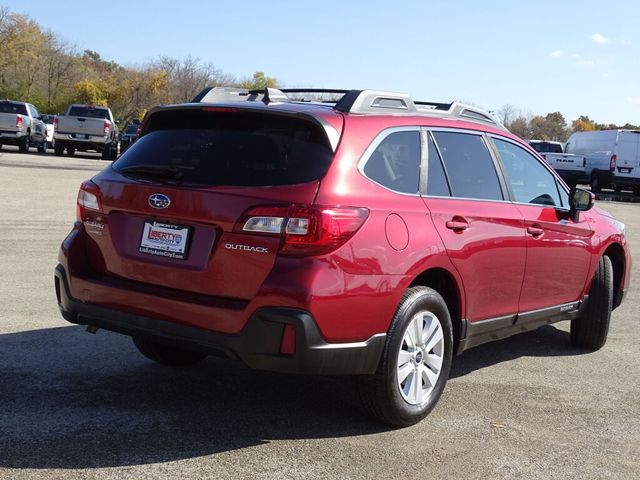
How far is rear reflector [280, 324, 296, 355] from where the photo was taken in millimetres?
3977

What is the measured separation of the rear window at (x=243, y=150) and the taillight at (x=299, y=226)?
0.18m

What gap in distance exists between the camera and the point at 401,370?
14.8 ft

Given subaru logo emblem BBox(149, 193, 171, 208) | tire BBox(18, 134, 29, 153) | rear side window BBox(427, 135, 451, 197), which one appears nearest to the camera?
subaru logo emblem BBox(149, 193, 171, 208)

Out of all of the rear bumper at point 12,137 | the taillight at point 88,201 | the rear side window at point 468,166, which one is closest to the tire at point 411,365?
the rear side window at point 468,166

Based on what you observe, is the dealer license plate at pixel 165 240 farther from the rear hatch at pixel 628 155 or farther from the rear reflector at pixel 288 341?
the rear hatch at pixel 628 155

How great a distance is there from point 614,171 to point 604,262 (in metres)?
27.5

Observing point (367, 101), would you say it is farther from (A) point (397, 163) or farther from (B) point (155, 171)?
(B) point (155, 171)

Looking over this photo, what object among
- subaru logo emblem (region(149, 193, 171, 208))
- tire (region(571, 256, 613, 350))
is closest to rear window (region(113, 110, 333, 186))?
subaru logo emblem (region(149, 193, 171, 208))

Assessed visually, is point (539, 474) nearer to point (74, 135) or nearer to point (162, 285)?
point (162, 285)

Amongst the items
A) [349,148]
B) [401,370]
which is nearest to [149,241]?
[349,148]

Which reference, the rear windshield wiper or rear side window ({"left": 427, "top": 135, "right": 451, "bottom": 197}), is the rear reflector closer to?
the rear windshield wiper

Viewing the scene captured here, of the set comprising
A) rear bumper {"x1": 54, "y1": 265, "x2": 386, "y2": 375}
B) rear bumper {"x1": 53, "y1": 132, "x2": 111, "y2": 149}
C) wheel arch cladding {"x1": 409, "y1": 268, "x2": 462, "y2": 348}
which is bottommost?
rear bumper {"x1": 53, "y1": 132, "x2": 111, "y2": 149}

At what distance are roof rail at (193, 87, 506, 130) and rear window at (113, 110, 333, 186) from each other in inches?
13.6

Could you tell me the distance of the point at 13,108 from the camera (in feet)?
102
